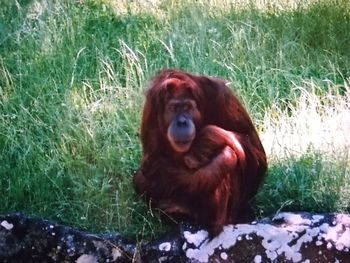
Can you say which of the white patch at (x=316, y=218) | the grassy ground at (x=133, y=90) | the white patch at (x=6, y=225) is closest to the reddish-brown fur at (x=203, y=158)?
the grassy ground at (x=133, y=90)

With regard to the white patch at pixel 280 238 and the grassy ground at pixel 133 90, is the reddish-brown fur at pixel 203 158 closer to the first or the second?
the white patch at pixel 280 238

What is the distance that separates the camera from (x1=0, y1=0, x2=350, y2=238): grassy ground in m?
3.53

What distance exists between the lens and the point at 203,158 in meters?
3.17

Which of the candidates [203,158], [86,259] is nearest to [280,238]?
[203,158]

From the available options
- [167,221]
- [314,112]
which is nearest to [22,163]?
[167,221]

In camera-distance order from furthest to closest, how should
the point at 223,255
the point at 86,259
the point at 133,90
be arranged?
the point at 133,90, the point at 86,259, the point at 223,255

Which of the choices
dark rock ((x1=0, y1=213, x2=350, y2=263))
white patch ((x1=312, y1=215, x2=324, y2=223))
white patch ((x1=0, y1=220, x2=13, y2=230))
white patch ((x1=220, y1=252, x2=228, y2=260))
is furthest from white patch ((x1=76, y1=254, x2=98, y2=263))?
white patch ((x1=312, y1=215, x2=324, y2=223))

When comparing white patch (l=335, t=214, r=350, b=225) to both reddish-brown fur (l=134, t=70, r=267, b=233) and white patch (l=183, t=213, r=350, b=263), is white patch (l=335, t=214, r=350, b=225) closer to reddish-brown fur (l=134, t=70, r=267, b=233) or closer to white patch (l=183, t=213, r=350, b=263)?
white patch (l=183, t=213, r=350, b=263)

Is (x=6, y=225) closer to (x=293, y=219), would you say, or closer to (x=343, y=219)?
(x=293, y=219)

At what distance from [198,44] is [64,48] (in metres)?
0.84

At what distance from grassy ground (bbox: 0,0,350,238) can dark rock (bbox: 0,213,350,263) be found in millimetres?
151

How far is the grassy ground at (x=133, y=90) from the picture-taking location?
3.53 meters

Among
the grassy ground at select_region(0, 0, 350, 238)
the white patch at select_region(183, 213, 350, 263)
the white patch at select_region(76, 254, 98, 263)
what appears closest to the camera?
the white patch at select_region(183, 213, 350, 263)

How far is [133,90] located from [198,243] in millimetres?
1295
